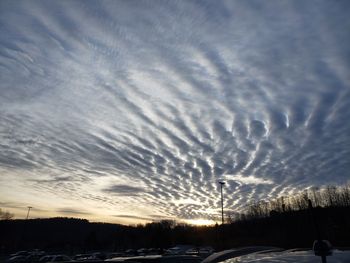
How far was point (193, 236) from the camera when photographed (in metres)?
96.8

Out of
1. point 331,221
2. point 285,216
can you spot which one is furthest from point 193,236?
point 331,221

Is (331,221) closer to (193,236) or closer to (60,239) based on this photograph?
(193,236)

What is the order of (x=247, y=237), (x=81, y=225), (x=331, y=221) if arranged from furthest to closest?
(x=81, y=225) → (x=247, y=237) → (x=331, y=221)

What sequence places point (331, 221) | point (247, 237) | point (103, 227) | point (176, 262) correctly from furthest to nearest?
point (103, 227), point (247, 237), point (331, 221), point (176, 262)

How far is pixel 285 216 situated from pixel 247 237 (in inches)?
510

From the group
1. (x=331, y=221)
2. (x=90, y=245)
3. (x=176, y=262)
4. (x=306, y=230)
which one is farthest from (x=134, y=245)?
(x=176, y=262)

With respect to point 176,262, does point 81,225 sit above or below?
above

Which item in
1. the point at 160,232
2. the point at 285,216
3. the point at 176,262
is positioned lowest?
the point at 176,262

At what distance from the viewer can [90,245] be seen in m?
95.1

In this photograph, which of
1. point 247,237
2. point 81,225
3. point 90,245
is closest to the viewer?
point 247,237

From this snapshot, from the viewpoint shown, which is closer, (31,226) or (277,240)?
(277,240)

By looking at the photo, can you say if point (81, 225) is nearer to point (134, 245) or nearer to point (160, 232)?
point (134, 245)

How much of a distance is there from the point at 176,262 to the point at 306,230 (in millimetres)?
57368

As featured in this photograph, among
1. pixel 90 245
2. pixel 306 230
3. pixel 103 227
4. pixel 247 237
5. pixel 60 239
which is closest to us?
pixel 306 230
